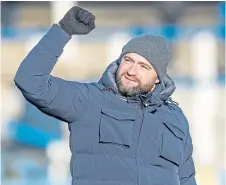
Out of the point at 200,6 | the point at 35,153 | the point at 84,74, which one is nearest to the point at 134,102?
the point at 35,153

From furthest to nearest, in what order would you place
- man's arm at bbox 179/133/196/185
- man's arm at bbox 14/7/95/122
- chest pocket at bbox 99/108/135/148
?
1. man's arm at bbox 179/133/196/185
2. chest pocket at bbox 99/108/135/148
3. man's arm at bbox 14/7/95/122

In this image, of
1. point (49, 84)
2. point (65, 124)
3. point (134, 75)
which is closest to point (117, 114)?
point (134, 75)

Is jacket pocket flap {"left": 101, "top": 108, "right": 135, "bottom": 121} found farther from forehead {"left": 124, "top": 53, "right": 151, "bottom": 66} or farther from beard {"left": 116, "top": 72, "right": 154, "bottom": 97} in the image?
forehead {"left": 124, "top": 53, "right": 151, "bottom": 66}

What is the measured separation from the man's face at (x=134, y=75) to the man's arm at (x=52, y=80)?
128mm

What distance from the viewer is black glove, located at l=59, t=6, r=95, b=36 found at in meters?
2.36

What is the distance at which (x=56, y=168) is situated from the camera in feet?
19.5

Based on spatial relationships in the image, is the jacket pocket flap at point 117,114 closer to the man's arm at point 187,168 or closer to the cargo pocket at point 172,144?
the cargo pocket at point 172,144

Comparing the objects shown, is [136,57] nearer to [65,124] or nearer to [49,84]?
[49,84]

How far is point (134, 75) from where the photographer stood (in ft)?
8.04

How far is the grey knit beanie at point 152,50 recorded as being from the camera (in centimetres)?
251

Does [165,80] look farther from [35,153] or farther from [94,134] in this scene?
[35,153]

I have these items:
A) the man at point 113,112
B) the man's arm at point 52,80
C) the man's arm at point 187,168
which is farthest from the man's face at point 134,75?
the man's arm at point 187,168

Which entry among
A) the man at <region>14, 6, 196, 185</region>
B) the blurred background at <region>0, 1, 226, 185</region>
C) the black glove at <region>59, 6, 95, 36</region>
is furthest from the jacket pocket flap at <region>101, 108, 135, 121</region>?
the blurred background at <region>0, 1, 226, 185</region>

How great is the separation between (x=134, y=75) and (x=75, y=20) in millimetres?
272
